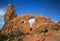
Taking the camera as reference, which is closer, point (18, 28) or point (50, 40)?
point (50, 40)

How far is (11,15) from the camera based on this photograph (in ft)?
220

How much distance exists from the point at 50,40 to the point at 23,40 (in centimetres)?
841

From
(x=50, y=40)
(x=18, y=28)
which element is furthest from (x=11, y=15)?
(x=50, y=40)

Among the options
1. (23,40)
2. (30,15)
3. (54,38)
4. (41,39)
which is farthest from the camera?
(30,15)

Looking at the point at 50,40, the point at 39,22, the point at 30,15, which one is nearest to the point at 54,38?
the point at 50,40

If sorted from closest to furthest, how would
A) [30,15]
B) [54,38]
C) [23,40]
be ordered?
1. [54,38]
2. [23,40]
3. [30,15]

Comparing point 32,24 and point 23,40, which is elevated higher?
point 32,24

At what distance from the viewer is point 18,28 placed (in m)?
62.7

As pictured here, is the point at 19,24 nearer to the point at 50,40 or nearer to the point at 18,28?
the point at 18,28

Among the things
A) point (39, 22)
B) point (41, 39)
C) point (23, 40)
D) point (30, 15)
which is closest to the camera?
point (41, 39)

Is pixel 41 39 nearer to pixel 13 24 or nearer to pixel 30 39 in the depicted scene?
pixel 30 39

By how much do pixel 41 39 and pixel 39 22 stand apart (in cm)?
2770

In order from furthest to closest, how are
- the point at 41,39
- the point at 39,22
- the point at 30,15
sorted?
1. the point at 30,15
2. the point at 39,22
3. the point at 41,39

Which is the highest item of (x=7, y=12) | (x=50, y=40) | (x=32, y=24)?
(x=7, y=12)
